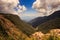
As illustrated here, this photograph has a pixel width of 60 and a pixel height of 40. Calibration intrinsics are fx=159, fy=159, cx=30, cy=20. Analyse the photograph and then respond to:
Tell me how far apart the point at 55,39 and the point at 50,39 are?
7314 mm

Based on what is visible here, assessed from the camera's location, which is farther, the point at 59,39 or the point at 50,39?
the point at 50,39

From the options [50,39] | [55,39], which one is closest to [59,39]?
[55,39]

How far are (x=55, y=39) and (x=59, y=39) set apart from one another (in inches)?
146

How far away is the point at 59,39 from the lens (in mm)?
105562

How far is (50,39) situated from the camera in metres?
115

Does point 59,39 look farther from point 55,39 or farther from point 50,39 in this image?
point 50,39

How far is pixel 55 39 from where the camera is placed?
108562 mm

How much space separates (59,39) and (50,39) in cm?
1094
